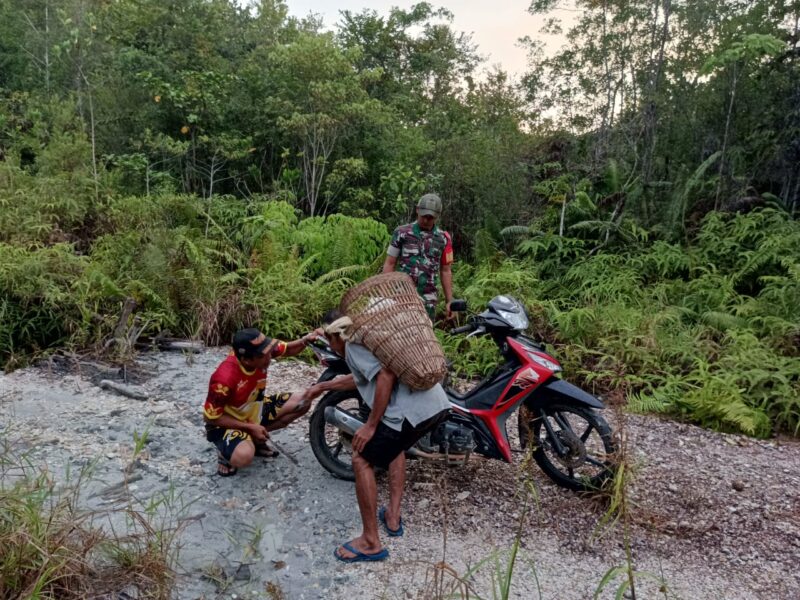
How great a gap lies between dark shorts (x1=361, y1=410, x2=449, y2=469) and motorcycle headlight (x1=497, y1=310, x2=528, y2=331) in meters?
0.84

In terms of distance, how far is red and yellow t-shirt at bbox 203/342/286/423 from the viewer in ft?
11.5

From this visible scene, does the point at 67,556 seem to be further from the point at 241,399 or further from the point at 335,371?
the point at 335,371

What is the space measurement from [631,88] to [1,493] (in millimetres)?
10753

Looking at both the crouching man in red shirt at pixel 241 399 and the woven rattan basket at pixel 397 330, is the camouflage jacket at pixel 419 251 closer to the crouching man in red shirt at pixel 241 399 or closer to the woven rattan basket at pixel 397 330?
the crouching man in red shirt at pixel 241 399

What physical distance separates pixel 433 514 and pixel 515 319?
1234mm

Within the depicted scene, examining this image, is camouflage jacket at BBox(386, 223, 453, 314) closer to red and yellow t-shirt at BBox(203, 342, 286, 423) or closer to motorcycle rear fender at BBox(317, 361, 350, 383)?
motorcycle rear fender at BBox(317, 361, 350, 383)

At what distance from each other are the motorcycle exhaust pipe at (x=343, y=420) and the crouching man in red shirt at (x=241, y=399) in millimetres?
220

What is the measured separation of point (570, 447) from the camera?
11.8ft

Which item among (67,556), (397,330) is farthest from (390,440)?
(67,556)

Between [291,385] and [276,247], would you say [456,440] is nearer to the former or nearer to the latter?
[291,385]

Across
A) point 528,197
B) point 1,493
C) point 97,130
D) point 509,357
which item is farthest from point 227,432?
point 97,130

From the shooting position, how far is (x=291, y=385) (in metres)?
5.61

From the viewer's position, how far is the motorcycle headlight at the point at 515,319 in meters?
3.61

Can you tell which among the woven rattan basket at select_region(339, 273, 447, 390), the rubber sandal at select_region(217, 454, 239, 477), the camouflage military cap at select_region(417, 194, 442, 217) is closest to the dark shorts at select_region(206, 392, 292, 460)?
the rubber sandal at select_region(217, 454, 239, 477)
